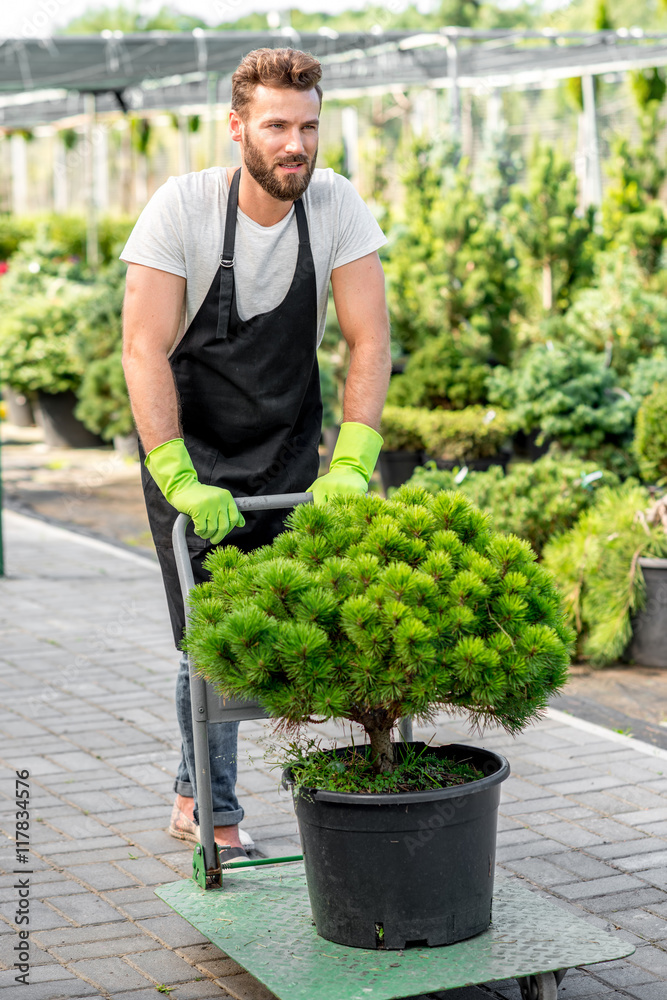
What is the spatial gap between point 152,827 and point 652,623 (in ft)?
8.88

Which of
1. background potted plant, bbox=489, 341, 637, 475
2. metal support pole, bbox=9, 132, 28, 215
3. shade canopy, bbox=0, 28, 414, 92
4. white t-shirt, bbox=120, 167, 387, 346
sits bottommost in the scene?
background potted plant, bbox=489, 341, 637, 475

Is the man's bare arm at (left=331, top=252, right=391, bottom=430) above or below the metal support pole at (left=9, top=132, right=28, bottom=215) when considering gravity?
below

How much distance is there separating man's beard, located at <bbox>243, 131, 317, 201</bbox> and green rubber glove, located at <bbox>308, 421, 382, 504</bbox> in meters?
0.63

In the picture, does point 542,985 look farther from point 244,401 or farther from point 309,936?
point 244,401

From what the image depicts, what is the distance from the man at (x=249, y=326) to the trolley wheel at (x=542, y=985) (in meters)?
1.04

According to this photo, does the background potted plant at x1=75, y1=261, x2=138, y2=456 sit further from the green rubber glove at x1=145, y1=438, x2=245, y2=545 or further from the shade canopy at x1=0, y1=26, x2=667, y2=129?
the green rubber glove at x1=145, y1=438, x2=245, y2=545

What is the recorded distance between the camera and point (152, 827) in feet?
12.6

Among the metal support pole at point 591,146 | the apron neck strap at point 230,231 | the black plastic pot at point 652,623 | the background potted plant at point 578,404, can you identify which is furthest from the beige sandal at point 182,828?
the metal support pole at point 591,146

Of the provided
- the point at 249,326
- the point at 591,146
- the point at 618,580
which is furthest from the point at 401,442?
the point at 591,146

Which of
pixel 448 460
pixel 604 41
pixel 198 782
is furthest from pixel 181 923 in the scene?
pixel 604 41

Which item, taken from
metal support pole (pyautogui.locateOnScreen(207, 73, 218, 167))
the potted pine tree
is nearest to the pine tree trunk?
the potted pine tree

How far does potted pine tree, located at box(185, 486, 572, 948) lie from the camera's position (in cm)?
244

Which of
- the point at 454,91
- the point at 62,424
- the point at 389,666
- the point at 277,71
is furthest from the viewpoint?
the point at 62,424

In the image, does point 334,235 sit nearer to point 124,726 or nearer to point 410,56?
point 124,726
